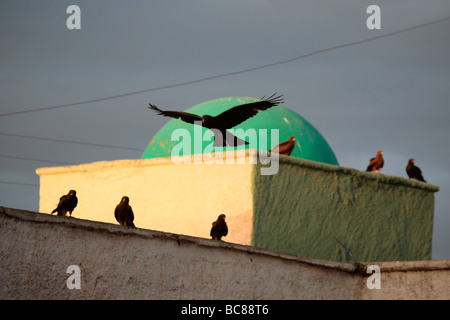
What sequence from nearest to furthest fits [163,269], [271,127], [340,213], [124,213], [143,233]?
[143,233], [163,269], [124,213], [340,213], [271,127]

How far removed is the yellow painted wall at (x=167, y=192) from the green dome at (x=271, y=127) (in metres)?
1.35

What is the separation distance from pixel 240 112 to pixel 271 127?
2307 millimetres

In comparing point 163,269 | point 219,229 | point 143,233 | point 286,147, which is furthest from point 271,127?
point 143,233

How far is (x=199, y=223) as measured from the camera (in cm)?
1337

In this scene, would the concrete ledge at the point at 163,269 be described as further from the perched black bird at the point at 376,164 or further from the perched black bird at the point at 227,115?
the perched black bird at the point at 376,164

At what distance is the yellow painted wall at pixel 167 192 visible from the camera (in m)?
A: 13.0

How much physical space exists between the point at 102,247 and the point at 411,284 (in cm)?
427

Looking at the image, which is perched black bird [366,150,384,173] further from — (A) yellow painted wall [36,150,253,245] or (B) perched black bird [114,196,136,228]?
(B) perched black bird [114,196,136,228]

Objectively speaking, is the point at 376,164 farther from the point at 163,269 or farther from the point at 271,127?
the point at 163,269

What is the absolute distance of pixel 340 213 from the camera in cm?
A: 1396

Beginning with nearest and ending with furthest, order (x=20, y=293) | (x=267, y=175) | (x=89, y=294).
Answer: (x=20, y=293) → (x=89, y=294) → (x=267, y=175)
